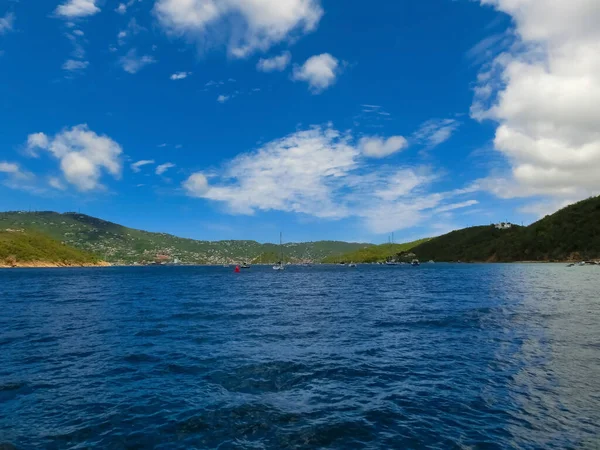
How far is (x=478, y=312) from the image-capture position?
5094 cm

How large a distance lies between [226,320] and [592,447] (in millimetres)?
37640

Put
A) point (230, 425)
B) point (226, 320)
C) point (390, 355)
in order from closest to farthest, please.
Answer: point (230, 425)
point (390, 355)
point (226, 320)

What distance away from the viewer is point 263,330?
39000 millimetres

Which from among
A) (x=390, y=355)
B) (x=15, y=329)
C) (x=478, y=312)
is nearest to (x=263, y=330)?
(x=390, y=355)

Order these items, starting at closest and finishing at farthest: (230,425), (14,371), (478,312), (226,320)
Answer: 1. (230,425)
2. (14,371)
3. (226,320)
4. (478,312)

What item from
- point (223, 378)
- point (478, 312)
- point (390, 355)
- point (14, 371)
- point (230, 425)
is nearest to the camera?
point (230, 425)

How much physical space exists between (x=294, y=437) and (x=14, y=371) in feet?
Answer: 69.0

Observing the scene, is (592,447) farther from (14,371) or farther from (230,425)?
A: (14,371)

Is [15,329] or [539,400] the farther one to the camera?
[15,329]

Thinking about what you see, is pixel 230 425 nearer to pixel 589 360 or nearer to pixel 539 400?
pixel 539 400

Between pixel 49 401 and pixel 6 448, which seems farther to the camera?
pixel 49 401

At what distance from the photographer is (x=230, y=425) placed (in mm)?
16344

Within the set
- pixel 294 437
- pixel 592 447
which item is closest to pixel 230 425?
pixel 294 437

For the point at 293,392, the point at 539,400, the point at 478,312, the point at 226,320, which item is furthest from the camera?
the point at 478,312
